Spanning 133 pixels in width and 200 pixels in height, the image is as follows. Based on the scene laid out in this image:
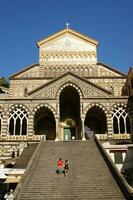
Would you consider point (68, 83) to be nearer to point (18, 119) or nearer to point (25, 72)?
point (18, 119)

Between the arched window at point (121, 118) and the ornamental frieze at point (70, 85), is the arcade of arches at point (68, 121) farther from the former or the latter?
the ornamental frieze at point (70, 85)

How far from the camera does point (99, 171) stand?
19547 mm

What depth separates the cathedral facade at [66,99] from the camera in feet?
105

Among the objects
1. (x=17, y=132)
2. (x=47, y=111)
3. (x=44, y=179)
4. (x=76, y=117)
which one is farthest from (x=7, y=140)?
(x=44, y=179)

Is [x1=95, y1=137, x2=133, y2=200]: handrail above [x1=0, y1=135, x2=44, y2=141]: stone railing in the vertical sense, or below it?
below

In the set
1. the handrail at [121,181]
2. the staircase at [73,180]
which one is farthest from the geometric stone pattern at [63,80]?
the handrail at [121,181]

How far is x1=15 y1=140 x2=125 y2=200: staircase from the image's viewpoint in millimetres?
16016

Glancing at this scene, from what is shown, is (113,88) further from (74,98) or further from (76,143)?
(76,143)

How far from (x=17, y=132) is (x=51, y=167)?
13812 millimetres

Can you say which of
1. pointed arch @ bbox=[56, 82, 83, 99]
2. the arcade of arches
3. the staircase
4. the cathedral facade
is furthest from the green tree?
the staircase

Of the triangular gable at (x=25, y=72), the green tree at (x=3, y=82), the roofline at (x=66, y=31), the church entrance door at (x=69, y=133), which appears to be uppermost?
the roofline at (x=66, y=31)

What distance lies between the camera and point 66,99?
36469 mm

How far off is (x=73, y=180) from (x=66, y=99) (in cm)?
1916

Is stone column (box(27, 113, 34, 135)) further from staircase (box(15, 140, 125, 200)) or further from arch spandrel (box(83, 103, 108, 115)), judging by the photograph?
staircase (box(15, 140, 125, 200))
